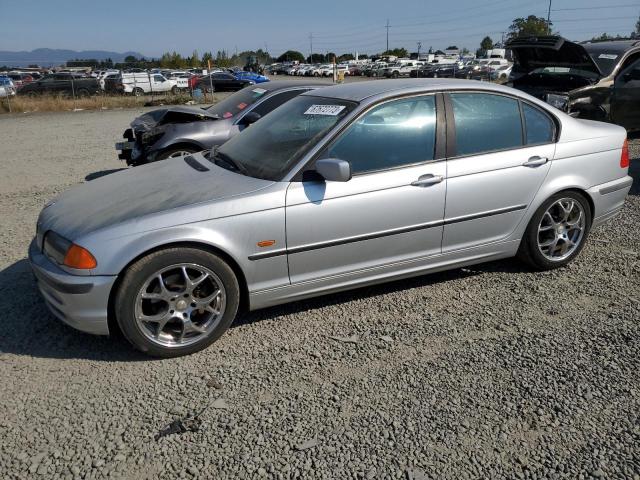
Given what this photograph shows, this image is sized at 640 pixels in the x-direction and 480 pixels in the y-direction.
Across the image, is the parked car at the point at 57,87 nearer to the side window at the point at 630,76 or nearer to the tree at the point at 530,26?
the side window at the point at 630,76

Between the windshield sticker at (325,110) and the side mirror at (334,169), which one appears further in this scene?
the windshield sticker at (325,110)

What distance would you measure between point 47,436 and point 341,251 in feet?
6.45

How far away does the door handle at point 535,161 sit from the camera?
13.3ft

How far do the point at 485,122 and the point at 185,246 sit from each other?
2401 mm

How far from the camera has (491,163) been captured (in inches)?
154

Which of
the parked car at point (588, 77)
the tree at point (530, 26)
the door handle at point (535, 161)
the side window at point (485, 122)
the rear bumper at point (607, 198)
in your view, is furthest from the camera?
the tree at point (530, 26)

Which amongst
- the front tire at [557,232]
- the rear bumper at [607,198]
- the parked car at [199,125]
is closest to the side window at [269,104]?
the parked car at [199,125]

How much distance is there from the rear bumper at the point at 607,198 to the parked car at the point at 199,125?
4.52 m

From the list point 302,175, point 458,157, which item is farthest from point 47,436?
point 458,157

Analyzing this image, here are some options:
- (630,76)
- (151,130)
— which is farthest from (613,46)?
(151,130)

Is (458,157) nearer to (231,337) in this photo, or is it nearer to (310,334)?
(310,334)

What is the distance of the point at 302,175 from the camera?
11.3 feet

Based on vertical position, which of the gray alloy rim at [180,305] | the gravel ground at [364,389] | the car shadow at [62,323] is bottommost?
the gravel ground at [364,389]

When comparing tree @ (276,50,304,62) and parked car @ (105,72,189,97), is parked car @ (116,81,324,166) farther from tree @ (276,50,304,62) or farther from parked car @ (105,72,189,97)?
tree @ (276,50,304,62)
